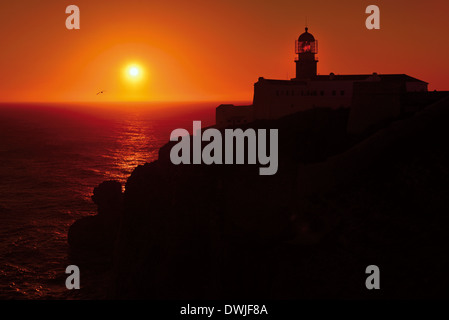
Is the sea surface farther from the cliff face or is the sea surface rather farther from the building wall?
the building wall

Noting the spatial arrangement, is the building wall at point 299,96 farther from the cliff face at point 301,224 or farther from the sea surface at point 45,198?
the sea surface at point 45,198

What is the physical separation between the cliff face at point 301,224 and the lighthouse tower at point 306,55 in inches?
728

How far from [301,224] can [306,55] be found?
1065 inches

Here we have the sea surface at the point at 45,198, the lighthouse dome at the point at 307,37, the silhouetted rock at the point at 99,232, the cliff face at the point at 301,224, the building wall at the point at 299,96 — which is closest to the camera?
the cliff face at the point at 301,224

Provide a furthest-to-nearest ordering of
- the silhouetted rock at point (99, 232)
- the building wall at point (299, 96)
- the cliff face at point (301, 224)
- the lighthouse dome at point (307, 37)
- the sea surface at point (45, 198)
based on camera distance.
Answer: the lighthouse dome at point (307, 37)
the building wall at point (299, 96)
the silhouetted rock at point (99, 232)
the sea surface at point (45, 198)
the cliff face at point (301, 224)

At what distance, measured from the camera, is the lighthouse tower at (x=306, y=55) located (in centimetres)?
5222

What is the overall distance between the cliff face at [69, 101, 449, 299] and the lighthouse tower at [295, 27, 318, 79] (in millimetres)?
18497

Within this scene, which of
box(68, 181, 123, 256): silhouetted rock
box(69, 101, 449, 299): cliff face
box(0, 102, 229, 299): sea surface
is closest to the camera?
box(69, 101, 449, 299): cliff face

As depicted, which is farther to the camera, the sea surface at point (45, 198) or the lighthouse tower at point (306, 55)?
the lighthouse tower at point (306, 55)

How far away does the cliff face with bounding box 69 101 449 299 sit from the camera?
28.3 meters

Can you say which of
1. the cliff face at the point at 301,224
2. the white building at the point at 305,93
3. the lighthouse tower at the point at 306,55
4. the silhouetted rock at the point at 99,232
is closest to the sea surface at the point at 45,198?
the silhouetted rock at the point at 99,232

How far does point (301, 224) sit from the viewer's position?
3114 cm

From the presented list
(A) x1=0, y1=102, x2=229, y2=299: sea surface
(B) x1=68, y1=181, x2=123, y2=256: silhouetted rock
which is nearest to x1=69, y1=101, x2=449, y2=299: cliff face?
(B) x1=68, y1=181, x2=123, y2=256: silhouetted rock
